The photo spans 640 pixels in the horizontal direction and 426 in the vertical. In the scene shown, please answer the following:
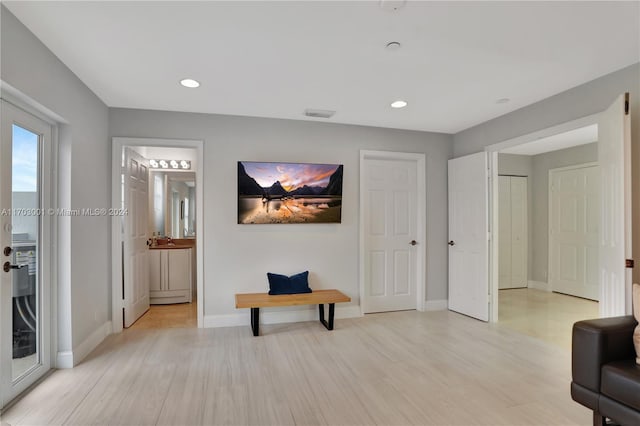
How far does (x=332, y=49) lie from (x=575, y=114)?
2.38 metres

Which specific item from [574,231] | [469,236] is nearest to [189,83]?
[469,236]

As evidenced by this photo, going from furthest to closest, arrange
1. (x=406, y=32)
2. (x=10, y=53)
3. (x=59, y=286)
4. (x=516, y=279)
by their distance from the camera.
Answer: (x=516, y=279), (x=59, y=286), (x=406, y=32), (x=10, y=53)

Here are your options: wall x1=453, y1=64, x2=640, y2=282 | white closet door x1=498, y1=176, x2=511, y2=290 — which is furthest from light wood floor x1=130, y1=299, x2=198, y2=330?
white closet door x1=498, y1=176, x2=511, y2=290

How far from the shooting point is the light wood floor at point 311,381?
6.92 ft

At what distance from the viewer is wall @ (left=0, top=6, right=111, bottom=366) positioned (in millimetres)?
2107

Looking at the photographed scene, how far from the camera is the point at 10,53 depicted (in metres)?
1.96

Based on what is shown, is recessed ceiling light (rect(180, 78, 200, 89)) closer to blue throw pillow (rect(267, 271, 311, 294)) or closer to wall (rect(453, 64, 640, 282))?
blue throw pillow (rect(267, 271, 311, 294))

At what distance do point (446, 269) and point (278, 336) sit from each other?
8.34 ft

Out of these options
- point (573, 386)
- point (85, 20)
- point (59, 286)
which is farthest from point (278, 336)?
point (85, 20)

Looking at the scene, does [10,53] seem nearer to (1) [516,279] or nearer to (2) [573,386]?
(2) [573,386]

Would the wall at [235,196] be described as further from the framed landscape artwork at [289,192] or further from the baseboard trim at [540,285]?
the baseboard trim at [540,285]

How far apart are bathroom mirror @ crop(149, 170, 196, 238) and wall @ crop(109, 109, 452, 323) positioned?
1.76m

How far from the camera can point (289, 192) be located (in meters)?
3.97

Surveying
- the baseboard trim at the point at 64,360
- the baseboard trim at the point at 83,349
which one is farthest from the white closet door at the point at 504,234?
the baseboard trim at the point at 64,360
